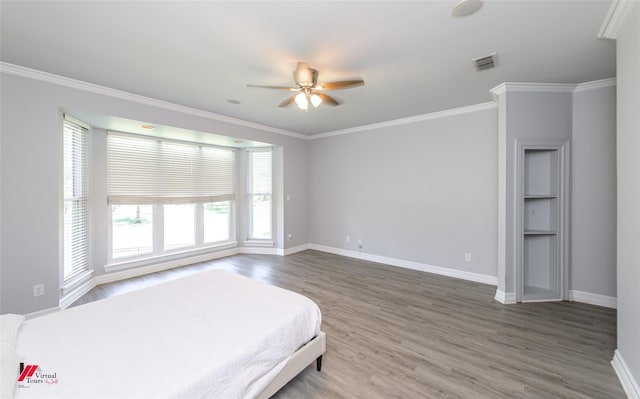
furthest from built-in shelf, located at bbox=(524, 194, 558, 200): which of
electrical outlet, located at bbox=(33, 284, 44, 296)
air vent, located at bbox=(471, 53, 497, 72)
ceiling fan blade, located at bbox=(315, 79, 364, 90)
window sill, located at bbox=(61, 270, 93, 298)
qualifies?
window sill, located at bbox=(61, 270, 93, 298)

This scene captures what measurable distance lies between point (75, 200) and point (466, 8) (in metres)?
4.95

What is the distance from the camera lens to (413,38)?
7.18 feet

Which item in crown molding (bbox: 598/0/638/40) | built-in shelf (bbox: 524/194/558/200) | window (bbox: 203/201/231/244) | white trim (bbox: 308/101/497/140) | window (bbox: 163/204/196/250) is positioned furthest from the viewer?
window (bbox: 203/201/231/244)

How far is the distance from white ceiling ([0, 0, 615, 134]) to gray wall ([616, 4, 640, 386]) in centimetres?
34

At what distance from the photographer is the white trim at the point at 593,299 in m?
3.04

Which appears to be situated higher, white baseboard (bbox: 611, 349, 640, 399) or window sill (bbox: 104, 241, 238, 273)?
window sill (bbox: 104, 241, 238, 273)

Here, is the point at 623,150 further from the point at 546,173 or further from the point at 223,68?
the point at 223,68

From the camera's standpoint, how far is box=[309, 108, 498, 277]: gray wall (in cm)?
397

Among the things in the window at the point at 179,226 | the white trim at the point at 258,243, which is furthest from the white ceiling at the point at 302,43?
the white trim at the point at 258,243

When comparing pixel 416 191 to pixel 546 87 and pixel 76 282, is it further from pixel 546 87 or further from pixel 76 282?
pixel 76 282

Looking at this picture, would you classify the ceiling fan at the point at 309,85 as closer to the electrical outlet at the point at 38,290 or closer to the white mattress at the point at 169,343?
the white mattress at the point at 169,343

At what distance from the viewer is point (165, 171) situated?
4.72 meters

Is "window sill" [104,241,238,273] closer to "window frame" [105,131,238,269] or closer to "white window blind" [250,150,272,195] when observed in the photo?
"window frame" [105,131,238,269]

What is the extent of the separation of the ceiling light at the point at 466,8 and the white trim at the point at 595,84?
238cm
